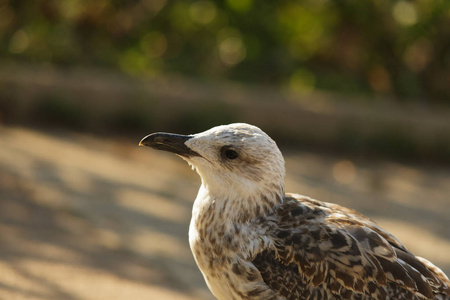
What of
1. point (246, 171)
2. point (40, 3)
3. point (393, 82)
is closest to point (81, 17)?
point (40, 3)

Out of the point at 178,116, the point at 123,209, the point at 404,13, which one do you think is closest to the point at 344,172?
the point at 178,116

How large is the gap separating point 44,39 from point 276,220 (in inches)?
214

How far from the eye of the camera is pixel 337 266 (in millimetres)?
2852

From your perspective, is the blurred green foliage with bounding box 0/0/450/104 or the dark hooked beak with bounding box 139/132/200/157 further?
the blurred green foliage with bounding box 0/0/450/104

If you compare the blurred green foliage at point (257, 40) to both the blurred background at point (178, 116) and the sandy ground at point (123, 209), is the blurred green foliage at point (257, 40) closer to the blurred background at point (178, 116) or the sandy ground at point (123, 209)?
the blurred background at point (178, 116)

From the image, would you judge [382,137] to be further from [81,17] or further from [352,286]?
[352,286]

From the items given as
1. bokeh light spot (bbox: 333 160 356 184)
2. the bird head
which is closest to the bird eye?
the bird head

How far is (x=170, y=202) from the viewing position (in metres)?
5.50

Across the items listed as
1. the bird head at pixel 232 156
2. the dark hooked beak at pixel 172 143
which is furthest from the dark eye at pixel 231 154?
the dark hooked beak at pixel 172 143

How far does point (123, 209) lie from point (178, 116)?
6.25 feet

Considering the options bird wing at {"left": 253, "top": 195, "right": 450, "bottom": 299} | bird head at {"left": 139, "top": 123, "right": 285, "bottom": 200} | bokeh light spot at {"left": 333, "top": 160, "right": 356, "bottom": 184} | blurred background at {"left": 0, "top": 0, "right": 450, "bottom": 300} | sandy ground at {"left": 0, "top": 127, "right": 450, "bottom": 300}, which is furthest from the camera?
bokeh light spot at {"left": 333, "top": 160, "right": 356, "bottom": 184}

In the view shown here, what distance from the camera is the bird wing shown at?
284 centimetres

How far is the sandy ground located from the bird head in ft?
4.45

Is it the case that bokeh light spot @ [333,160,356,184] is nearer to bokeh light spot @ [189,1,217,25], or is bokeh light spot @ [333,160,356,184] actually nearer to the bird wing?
bokeh light spot @ [189,1,217,25]
